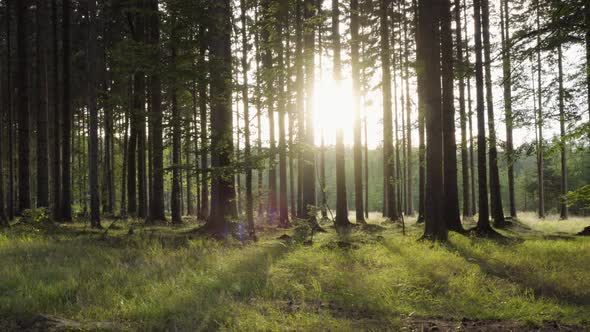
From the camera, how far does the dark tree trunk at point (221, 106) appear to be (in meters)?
12.1

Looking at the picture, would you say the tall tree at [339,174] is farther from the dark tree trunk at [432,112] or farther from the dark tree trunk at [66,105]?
the dark tree trunk at [66,105]

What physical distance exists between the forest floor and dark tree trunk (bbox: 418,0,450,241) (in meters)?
1.08

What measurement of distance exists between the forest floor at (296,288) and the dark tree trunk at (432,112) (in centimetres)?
108

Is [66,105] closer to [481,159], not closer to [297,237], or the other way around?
[297,237]

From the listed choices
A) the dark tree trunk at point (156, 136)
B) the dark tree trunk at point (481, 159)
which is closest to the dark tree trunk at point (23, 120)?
the dark tree trunk at point (156, 136)

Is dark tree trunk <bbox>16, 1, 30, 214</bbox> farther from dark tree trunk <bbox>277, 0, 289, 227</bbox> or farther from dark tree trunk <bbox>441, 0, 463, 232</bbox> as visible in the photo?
dark tree trunk <bbox>441, 0, 463, 232</bbox>

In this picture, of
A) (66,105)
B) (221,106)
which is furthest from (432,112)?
(66,105)

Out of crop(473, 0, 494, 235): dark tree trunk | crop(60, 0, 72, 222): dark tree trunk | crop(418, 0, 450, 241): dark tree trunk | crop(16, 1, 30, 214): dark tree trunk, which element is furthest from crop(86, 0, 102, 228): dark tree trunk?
crop(473, 0, 494, 235): dark tree trunk

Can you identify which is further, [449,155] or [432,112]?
[449,155]

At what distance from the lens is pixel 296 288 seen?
6.19m

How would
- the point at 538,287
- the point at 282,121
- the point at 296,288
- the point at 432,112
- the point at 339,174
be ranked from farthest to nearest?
the point at 282,121
the point at 339,174
the point at 432,112
the point at 538,287
the point at 296,288

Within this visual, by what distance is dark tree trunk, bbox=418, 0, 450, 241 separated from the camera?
425 inches

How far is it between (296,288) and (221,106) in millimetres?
7612

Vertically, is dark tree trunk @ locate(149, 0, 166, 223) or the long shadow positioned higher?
dark tree trunk @ locate(149, 0, 166, 223)
